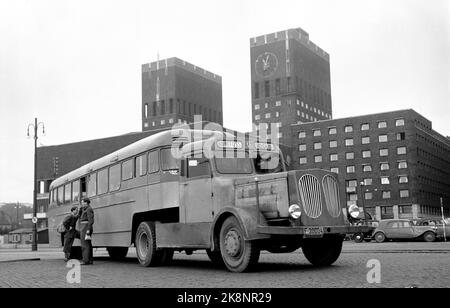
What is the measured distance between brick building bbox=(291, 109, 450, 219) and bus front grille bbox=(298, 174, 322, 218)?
88.1 m

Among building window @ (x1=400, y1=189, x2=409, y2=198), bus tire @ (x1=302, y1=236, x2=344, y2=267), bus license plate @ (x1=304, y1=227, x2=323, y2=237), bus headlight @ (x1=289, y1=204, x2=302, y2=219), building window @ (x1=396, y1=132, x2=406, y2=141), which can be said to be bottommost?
bus tire @ (x1=302, y1=236, x2=344, y2=267)

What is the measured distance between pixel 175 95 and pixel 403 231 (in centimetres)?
15248

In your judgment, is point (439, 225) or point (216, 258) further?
point (439, 225)

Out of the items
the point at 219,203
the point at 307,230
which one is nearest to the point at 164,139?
the point at 219,203

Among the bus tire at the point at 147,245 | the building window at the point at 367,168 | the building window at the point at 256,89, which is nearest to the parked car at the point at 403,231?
the bus tire at the point at 147,245

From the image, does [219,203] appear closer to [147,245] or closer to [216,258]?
[216,258]

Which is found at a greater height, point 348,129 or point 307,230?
point 348,129

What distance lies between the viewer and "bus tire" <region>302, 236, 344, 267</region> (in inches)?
494

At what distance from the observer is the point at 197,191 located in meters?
13.1

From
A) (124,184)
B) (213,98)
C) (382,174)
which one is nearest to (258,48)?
(213,98)

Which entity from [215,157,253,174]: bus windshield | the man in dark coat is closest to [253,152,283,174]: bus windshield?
[215,157,253,174]: bus windshield

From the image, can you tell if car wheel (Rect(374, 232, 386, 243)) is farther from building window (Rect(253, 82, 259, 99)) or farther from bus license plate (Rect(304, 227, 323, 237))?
building window (Rect(253, 82, 259, 99))

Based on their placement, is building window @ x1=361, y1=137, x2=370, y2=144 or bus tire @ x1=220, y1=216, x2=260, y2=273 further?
building window @ x1=361, y1=137, x2=370, y2=144
